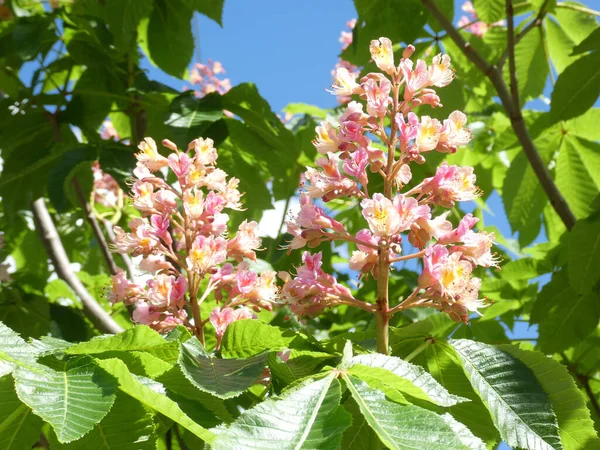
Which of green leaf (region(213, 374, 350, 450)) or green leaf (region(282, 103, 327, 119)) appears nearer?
green leaf (region(213, 374, 350, 450))

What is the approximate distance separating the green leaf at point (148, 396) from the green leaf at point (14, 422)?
127 mm

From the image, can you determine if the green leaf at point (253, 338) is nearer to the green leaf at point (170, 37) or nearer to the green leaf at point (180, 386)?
the green leaf at point (180, 386)

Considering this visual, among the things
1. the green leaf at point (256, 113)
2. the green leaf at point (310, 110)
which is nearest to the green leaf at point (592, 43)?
the green leaf at point (256, 113)

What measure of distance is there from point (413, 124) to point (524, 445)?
603 mm

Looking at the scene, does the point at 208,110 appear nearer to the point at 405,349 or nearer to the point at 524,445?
the point at 405,349

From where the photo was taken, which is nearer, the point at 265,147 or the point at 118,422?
the point at 118,422

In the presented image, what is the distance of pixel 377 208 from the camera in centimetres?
126

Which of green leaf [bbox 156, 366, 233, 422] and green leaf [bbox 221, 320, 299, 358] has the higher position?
green leaf [bbox 221, 320, 299, 358]

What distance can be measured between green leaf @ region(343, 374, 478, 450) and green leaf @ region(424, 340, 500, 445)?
27 centimetres

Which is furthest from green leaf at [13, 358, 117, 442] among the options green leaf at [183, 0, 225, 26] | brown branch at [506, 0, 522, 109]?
green leaf at [183, 0, 225, 26]

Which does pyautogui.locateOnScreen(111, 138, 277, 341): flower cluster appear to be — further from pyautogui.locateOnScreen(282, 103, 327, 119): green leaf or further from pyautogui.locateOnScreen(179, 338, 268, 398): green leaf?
pyautogui.locateOnScreen(282, 103, 327, 119): green leaf

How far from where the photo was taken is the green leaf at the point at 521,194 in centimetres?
272

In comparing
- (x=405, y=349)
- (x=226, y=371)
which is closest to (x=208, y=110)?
(x=405, y=349)

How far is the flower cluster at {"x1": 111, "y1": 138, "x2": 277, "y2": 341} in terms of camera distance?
1.45 m
